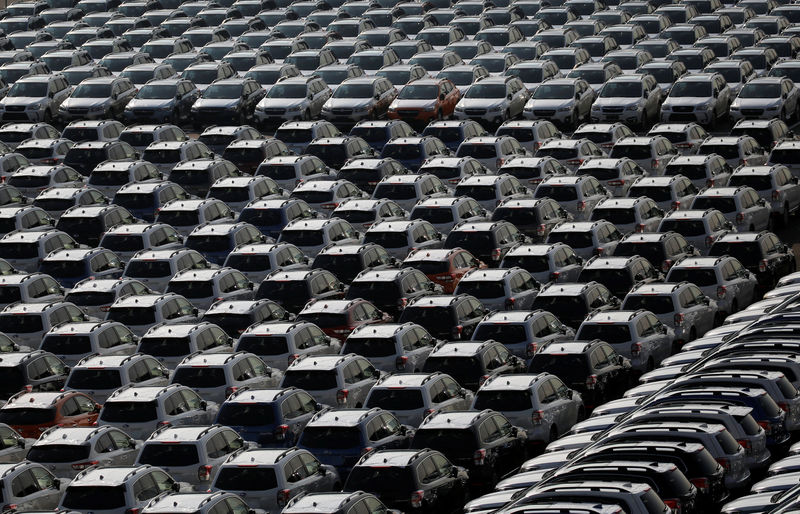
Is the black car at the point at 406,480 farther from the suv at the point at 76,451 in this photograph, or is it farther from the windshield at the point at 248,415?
the suv at the point at 76,451

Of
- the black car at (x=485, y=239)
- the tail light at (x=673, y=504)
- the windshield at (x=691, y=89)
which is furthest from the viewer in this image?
the windshield at (x=691, y=89)

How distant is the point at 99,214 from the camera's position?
127 feet

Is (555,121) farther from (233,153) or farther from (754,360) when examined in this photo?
(754,360)

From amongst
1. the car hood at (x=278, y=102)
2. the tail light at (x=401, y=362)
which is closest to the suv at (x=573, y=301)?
the tail light at (x=401, y=362)

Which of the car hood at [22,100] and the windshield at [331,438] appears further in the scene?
the car hood at [22,100]

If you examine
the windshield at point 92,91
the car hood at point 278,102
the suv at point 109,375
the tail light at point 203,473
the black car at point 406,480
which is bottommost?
the black car at point 406,480

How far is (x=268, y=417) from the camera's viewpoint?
26406 mm

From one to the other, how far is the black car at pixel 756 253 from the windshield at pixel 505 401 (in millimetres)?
9204

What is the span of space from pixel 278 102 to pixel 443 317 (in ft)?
68.1

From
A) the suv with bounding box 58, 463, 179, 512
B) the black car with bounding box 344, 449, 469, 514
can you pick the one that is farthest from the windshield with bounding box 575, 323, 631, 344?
the suv with bounding box 58, 463, 179, 512

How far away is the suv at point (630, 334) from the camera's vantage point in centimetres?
2953

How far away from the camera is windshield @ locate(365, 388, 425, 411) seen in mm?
26703

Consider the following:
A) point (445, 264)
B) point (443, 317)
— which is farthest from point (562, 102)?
point (443, 317)

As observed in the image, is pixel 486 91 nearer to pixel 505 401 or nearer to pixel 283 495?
pixel 505 401
